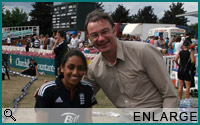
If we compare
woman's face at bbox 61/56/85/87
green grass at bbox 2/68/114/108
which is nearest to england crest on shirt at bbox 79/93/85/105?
woman's face at bbox 61/56/85/87

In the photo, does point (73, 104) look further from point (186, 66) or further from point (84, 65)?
point (186, 66)

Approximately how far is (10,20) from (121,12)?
23923mm

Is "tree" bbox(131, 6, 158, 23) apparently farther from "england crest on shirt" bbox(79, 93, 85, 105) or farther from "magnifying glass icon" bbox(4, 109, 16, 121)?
"england crest on shirt" bbox(79, 93, 85, 105)

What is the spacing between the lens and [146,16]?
220 ft

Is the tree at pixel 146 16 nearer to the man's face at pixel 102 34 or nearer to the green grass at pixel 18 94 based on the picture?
the green grass at pixel 18 94

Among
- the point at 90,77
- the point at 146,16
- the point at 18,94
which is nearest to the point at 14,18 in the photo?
the point at 146,16

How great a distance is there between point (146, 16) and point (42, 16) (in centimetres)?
2367

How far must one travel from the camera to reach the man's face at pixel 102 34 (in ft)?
7.96

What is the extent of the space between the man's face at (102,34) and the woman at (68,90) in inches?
9.1

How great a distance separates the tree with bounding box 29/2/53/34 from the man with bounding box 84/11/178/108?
58051mm

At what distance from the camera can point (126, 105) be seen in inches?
100

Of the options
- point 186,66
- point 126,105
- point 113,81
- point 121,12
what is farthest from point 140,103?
point 121,12

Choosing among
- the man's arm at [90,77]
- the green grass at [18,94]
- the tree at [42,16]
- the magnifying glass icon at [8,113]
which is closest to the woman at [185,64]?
the green grass at [18,94]

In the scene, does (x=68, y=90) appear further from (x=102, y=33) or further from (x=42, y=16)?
(x=42, y=16)
